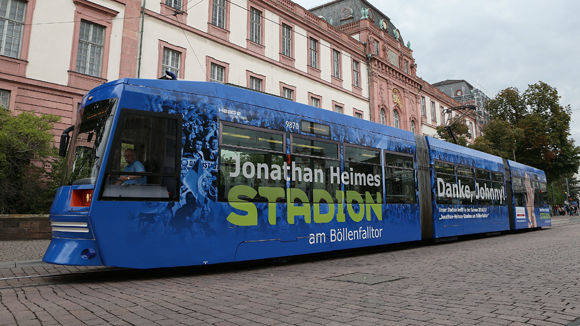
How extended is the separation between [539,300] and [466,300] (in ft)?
2.60

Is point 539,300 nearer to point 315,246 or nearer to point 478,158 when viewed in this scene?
point 315,246

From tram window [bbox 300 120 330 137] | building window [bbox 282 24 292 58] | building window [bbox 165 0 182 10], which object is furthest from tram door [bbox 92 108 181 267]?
building window [bbox 282 24 292 58]

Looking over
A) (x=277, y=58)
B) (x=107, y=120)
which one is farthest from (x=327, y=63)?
(x=107, y=120)

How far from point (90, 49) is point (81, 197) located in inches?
525

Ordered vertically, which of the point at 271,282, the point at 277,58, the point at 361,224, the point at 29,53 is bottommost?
the point at 271,282

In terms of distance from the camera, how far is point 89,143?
232 inches

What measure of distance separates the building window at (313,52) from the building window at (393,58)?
31.7 feet

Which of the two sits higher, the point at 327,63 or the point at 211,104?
the point at 327,63

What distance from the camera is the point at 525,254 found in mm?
8695

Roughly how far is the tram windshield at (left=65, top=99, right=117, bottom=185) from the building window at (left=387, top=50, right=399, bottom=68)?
101 ft

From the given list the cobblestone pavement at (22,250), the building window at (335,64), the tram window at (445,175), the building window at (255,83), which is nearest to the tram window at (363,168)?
the tram window at (445,175)

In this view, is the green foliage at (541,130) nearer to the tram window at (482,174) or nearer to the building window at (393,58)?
the building window at (393,58)

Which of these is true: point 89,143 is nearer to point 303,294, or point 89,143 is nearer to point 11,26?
point 303,294

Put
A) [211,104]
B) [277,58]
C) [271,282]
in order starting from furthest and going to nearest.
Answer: [277,58] → [211,104] → [271,282]
